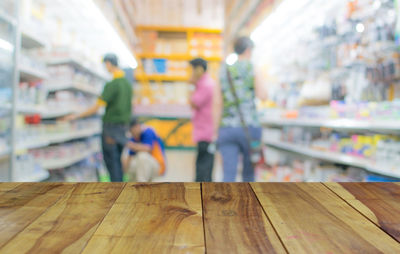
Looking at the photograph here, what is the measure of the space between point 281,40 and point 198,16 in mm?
2348

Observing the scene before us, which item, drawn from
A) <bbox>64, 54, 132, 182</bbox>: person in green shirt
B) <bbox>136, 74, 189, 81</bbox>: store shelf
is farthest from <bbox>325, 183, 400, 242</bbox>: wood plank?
<bbox>136, 74, 189, 81</bbox>: store shelf

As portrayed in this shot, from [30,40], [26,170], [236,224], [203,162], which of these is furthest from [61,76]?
[236,224]

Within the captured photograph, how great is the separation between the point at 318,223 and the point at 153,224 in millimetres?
323

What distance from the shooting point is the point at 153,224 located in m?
0.62

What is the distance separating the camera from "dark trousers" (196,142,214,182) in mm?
2586

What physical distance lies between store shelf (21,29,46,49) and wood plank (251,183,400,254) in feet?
6.88

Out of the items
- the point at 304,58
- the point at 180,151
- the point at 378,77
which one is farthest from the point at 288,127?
the point at 180,151

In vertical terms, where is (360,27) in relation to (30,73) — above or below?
above

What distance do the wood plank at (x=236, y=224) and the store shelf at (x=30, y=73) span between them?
1922 millimetres

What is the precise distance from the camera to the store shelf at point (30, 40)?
2.26 m

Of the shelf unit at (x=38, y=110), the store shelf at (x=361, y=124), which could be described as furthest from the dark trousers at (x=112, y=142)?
the store shelf at (x=361, y=124)

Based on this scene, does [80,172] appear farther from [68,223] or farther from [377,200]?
[377,200]

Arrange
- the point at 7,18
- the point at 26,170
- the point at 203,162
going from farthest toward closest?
the point at 203,162 < the point at 26,170 < the point at 7,18

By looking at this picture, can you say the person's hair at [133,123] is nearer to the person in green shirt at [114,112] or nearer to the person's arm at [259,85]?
the person in green shirt at [114,112]
